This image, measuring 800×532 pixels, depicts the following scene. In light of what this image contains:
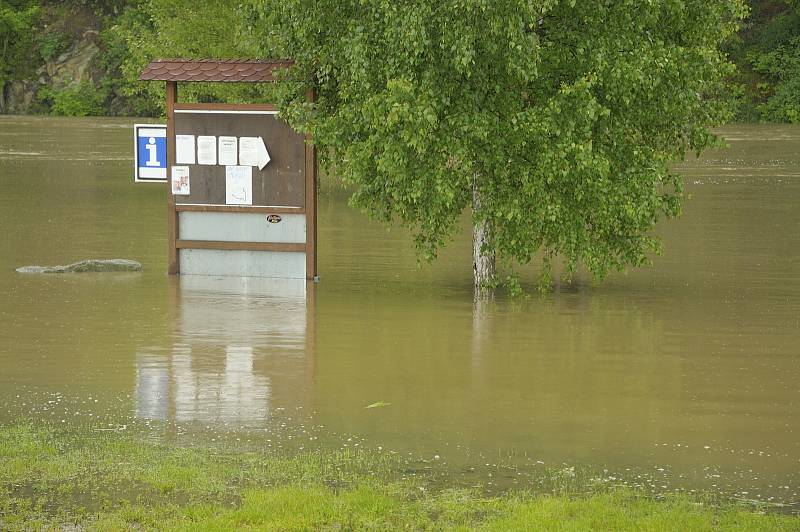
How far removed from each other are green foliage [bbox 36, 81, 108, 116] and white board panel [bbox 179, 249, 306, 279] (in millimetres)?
57730

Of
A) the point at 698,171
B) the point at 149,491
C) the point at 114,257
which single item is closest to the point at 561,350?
the point at 149,491

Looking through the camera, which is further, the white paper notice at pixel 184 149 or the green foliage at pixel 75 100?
the green foliage at pixel 75 100

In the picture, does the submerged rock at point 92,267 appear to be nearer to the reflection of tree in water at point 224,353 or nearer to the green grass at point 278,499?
the reflection of tree in water at point 224,353

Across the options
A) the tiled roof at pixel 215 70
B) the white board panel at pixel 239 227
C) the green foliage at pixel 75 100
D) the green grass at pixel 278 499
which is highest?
the green foliage at pixel 75 100

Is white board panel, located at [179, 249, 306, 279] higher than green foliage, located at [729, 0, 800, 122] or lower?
lower

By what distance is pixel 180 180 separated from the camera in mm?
16781

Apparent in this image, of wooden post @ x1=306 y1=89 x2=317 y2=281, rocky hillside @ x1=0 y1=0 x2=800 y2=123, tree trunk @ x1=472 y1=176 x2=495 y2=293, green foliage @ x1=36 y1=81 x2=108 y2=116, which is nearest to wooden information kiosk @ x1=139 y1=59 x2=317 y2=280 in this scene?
wooden post @ x1=306 y1=89 x2=317 y2=281

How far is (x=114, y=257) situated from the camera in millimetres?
19453

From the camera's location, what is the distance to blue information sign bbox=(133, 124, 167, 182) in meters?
17.1

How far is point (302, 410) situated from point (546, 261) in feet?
18.3

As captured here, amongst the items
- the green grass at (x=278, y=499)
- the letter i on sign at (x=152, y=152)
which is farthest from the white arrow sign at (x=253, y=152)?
the green grass at (x=278, y=499)

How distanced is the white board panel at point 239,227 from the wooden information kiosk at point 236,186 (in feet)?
0.04

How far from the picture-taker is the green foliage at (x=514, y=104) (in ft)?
46.6

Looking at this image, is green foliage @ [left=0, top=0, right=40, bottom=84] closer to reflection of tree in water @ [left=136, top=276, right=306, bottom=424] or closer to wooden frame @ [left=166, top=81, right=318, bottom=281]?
wooden frame @ [left=166, top=81, right=318, bottom=281]
